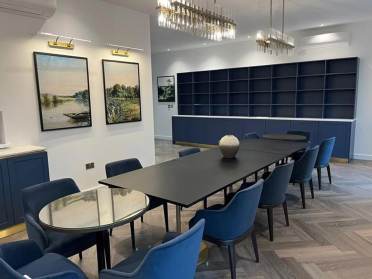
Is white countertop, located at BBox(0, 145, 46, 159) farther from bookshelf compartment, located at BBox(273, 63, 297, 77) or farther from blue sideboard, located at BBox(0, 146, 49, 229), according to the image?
bookshelf compartment, located at BBox(273, 63, 297, 77)

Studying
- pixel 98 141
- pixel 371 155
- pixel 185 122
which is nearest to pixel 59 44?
pixel 98 141

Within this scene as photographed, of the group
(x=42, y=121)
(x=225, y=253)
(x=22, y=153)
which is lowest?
(x=225, y=253)

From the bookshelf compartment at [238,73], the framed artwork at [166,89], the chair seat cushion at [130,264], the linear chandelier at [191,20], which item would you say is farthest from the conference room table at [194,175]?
the framed artwork at [166,89]

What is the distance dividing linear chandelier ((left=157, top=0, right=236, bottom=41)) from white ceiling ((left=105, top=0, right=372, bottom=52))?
1.27 m

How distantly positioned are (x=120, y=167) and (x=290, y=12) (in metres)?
4.15

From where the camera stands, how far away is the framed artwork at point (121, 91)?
4.43 m

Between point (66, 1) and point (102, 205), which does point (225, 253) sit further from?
point (66, 1)

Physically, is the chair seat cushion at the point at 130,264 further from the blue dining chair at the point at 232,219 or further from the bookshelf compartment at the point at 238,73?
the bookshelf compartment at the point at 238,73

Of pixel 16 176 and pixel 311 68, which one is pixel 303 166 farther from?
pixel 311 68

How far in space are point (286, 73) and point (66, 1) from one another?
508cm

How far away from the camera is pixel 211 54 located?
311 inches

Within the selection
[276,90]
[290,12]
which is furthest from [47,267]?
[276,90]

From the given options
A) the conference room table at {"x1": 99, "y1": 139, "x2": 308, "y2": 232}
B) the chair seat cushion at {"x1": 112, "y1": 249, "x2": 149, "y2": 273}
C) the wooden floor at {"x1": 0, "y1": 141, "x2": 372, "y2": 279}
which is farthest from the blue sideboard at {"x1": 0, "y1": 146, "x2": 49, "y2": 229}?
the chair seat cushion at {"x1": 112, "y1": 249, "x2": 149, "y2": 273}

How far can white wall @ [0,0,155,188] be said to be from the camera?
336 centimetres
